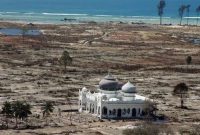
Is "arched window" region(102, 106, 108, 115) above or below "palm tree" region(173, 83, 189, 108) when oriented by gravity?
below

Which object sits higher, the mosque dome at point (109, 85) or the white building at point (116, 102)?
the mosque dome at point (109, 85)

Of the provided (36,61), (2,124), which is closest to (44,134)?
(2,124)

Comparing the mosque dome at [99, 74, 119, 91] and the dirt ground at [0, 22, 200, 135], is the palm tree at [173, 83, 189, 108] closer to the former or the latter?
the dirt ground at [0, 22, 200, 135]

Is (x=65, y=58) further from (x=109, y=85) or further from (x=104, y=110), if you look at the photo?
(x=104, y=110)

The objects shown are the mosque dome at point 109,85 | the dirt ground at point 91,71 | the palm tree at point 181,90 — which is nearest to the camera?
the dirt ground at point 91,71

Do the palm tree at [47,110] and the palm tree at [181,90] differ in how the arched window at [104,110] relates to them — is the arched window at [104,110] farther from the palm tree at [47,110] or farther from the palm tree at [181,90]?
the palm tree at [181,90]

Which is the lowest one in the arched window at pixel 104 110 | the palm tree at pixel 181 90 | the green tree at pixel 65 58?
the arched window at pixel 104 110

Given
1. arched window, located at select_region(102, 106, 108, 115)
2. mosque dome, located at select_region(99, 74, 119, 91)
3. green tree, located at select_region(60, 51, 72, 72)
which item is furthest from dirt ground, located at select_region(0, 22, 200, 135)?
mosque dome, located at select_region(99, 74, 119, 91)

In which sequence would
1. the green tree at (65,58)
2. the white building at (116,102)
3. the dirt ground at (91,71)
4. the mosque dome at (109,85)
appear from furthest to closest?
the green tree at (65,58)
the mosque dome at (109,85)
the white building at (116,102)
the dirt ground at (91,71)

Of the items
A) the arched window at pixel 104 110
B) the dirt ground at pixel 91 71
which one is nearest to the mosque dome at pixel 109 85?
the arched window at pixel 104 110

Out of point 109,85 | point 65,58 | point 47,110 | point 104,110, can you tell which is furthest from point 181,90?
point 65,58
